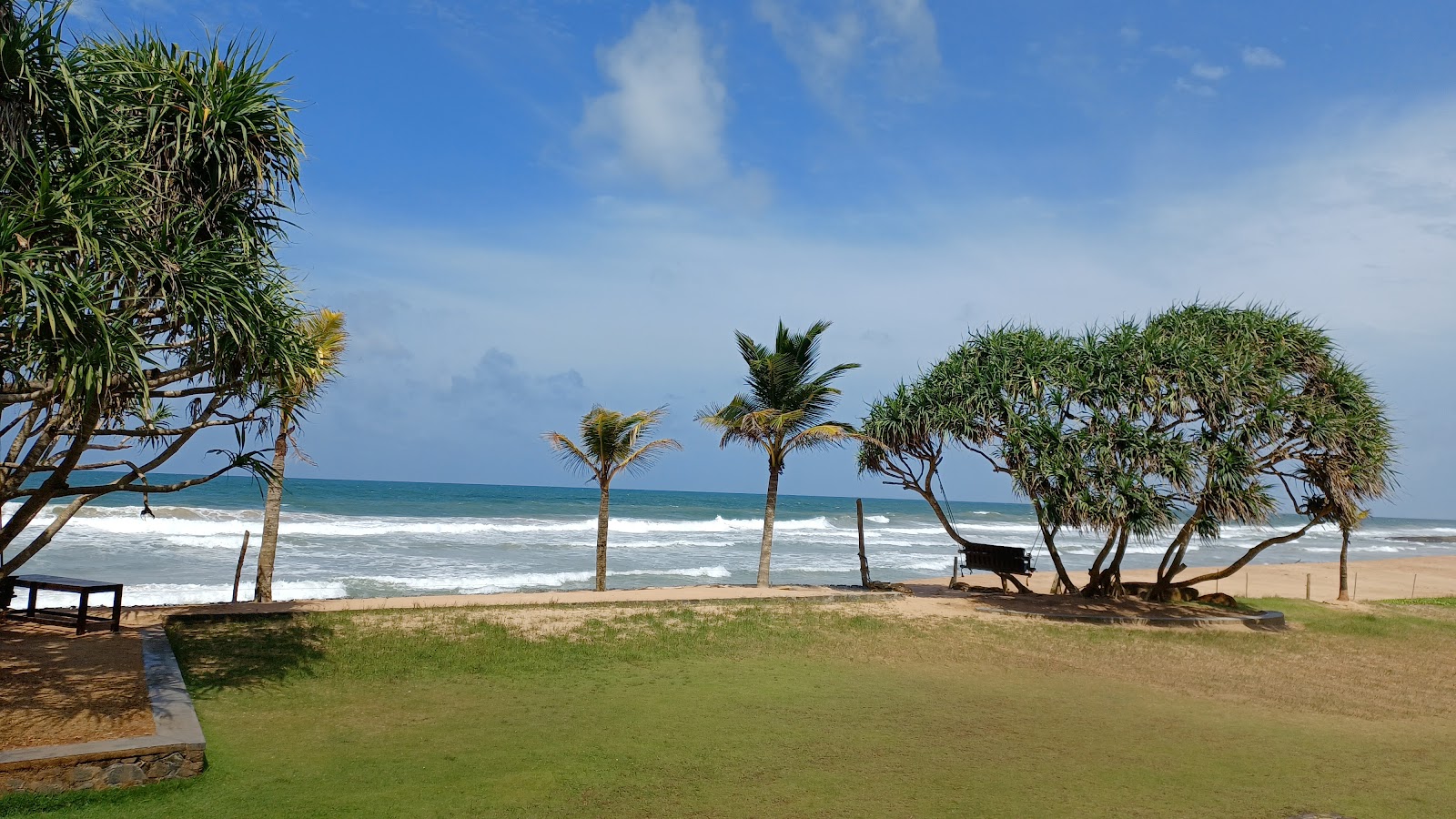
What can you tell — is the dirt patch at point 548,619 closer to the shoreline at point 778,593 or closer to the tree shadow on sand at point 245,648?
the shoreline at point 778,593

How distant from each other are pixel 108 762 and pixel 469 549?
1127 inches

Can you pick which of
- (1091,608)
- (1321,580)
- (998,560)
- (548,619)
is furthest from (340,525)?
(1321,580)

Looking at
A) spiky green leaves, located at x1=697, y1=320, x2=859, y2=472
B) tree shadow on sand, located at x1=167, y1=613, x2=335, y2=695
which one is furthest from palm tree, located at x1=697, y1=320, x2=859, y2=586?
tree shadow on sand, located at x1=167, y1=613, x2=335, y2=695

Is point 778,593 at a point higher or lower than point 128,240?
lower

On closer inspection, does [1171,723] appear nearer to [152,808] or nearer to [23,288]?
[152,808]

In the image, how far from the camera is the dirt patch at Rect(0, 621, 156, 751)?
631 cm

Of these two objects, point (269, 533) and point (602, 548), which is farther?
point (602, 548)

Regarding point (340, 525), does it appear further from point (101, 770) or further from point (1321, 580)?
point (1321, 580)

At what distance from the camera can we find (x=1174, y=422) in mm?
15297

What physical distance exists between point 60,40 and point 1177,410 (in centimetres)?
1501

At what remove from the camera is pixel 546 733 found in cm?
738

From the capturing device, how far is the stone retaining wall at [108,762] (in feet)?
17.8

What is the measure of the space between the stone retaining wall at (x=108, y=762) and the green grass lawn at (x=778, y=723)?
0.14m

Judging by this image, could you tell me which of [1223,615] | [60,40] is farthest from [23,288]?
[1223,615]
